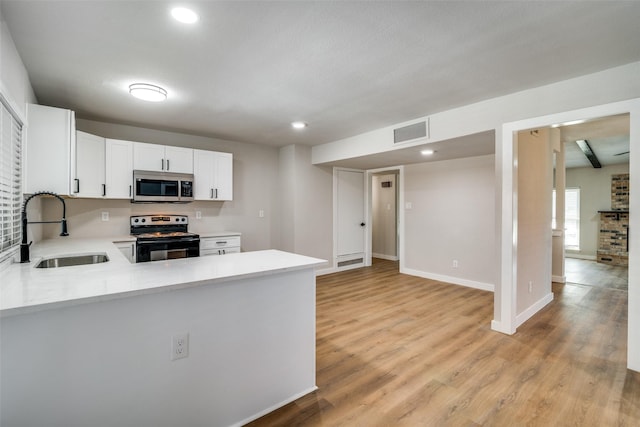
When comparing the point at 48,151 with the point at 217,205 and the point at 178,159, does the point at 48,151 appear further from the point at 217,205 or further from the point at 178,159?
the point at 217,205

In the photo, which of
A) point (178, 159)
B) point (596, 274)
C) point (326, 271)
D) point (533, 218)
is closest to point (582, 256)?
point (596, 274)

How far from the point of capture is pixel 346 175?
237 inches

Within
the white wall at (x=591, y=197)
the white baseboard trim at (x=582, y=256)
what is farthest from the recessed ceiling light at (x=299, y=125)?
the white baseboard trim at (x=582, y=256)

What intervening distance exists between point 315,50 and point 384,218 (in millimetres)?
5784

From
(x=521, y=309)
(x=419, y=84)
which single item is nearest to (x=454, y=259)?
(x=521, y=309)

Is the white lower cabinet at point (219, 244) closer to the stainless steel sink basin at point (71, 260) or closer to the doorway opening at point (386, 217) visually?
the stainless steel sink basin at point (71, 260)

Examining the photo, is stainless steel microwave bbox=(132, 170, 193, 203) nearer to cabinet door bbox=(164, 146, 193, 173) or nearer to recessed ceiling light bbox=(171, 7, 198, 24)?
cabinet door bbox=(164, 146, 193, 173)

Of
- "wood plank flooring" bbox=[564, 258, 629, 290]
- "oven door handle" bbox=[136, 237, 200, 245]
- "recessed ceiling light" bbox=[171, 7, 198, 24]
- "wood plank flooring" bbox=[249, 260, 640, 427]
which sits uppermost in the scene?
"recessed ceiling light" bbox=[171, 7, 198, 24]

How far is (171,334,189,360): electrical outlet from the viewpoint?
1.51 meters

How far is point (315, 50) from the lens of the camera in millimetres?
2096

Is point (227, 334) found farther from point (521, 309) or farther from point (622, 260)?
point (622, 260)

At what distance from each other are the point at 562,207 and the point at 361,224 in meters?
3.47

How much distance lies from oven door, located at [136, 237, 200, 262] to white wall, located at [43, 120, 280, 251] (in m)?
0.68

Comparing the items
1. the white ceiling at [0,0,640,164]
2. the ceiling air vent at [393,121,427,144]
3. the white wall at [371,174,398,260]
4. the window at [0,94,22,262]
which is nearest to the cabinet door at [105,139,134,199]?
the white ceiling at [0,0,640,164]
